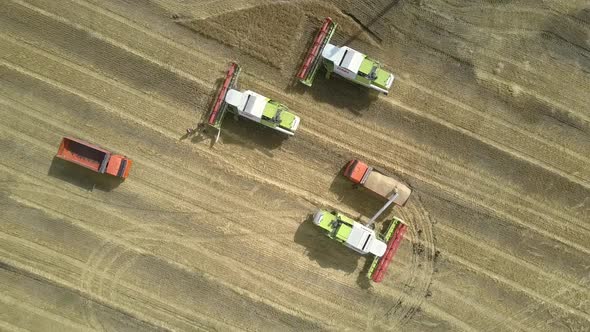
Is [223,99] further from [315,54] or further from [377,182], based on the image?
[377,182]

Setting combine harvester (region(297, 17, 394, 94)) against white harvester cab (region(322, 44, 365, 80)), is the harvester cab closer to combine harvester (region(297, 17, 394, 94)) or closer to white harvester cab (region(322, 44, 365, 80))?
combine harvester (region(297, 17, 394, 94))

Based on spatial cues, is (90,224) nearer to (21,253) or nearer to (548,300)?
(21,253)

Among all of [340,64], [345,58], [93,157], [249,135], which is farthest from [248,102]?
[93,157]

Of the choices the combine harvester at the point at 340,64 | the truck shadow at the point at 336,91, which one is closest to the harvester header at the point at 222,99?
the truck shadow at the point at 336,91

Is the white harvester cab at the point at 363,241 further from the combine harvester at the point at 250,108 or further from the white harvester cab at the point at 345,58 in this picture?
the white harvester cab at the point at 345,58

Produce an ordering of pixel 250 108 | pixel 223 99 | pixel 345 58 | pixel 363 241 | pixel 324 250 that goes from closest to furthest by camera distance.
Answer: pixel 250 108, pixel 345 58, pixel 363 241, pixel 223 99, pixel 324 250

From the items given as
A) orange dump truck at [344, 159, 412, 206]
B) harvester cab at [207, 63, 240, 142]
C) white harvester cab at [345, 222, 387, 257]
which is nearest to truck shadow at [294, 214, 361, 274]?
white harvester cab at [345, 222, 387, 257]

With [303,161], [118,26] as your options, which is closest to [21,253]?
A: [118,26]
